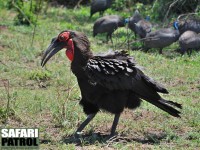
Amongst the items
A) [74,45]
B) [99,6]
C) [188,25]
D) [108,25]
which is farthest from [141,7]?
[74,45]

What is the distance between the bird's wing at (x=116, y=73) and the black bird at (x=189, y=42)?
16.8 feet

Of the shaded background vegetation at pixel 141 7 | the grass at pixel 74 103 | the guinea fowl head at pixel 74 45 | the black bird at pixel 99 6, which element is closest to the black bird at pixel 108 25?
the grass at pixel 74 103

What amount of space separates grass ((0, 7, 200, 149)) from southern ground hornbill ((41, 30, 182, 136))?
14.1 inches

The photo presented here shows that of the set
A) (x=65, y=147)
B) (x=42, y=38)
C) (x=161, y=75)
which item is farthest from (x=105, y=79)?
(x=42, y=38)

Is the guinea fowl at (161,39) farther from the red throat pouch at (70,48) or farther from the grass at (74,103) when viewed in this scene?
the red throat pouch at (70,48)

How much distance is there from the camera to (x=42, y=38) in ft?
38.8

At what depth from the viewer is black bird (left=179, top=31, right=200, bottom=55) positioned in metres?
10.6

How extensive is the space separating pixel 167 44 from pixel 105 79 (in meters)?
5.57

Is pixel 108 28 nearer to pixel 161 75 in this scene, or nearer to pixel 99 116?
pixel 161 75

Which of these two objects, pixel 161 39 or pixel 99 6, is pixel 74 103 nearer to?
pixel 161 39

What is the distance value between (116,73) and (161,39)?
5346 mm

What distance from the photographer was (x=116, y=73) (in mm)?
5543

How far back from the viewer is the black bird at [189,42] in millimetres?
10562

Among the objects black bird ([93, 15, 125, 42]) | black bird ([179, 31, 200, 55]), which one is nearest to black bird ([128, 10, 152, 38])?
black bird ([93, 15, 125, 42])
